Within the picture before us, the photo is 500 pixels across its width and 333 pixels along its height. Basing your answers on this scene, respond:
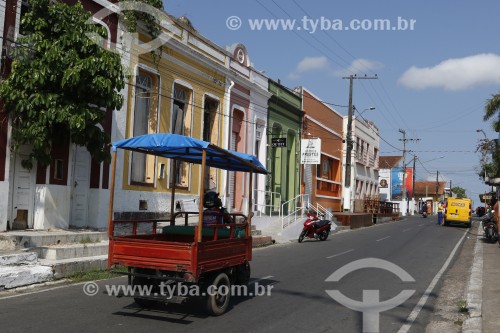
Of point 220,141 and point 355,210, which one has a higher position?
point 220,141

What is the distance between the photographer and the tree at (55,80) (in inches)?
500

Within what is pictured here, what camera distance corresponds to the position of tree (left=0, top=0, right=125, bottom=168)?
41.7 feet

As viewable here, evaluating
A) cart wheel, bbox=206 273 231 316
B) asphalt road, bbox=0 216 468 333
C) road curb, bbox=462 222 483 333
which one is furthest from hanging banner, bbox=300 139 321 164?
cart wheel, bbox=206 273 231 316

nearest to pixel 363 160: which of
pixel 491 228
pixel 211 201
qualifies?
pixel 491 228

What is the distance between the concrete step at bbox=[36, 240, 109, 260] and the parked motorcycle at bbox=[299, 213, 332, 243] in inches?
431

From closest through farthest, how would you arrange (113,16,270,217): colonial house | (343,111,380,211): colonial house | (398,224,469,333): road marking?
(398,224,469,333): road marking → (113,16,270,217): colonial house → (343,111,380,211): colonial house

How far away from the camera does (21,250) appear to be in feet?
37.3

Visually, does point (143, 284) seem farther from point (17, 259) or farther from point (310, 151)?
point (310, 151)

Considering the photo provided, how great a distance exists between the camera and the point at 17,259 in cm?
983

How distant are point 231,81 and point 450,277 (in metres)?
14.4

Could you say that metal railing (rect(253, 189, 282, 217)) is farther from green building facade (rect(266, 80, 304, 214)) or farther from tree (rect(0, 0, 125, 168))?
tree (rect(0, 0, 125, 168))

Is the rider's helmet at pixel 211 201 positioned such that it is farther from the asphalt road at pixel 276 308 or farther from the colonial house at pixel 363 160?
the colonial house at pixel 363 160

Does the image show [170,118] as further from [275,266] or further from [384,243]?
[384,243]

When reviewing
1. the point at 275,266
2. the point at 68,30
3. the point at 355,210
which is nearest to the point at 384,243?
the point at 275,266
